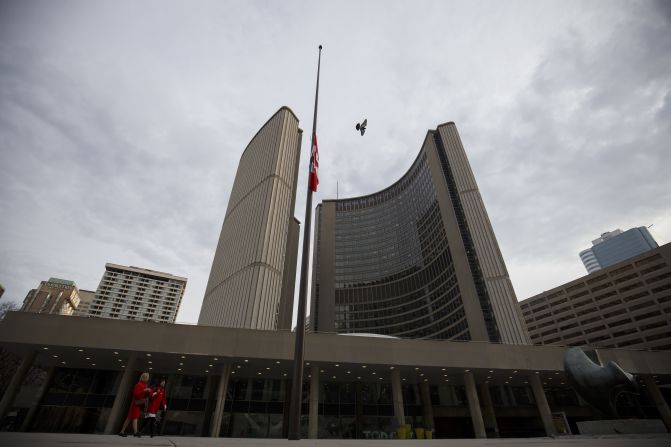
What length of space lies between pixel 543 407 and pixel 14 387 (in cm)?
4444

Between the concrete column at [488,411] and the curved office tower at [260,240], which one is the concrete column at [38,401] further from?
the concrete column at [488,411]

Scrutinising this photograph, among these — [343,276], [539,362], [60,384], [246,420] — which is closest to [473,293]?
[539,362]

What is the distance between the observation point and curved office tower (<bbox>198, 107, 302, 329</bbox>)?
50.5 m

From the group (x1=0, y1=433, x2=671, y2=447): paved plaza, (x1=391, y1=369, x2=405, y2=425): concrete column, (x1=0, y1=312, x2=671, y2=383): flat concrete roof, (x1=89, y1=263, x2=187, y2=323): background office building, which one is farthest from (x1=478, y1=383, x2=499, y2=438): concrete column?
(x1=89, y1=263, x2=187, y2=323): background office building

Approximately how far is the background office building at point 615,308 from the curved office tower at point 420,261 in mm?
42005

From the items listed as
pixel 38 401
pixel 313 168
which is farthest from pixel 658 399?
pixel 38 401

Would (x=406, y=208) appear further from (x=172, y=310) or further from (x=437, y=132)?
(x=172, y=310)

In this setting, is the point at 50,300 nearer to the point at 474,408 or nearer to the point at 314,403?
the point at 314,403

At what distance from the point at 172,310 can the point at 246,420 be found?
455 feet

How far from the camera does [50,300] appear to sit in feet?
428

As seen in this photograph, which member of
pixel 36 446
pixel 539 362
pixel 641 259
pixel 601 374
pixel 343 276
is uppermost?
pixel 343 276

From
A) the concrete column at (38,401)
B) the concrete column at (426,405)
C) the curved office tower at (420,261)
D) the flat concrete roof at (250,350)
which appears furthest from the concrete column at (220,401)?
the curved office tower at (420,261)

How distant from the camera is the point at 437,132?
77688 mm

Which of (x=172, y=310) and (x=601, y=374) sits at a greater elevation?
(x=172, y=310)
